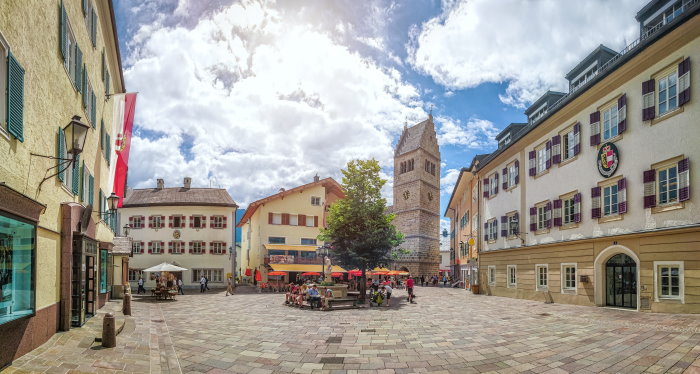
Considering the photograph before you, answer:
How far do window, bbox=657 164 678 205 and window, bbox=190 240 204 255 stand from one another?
121ft

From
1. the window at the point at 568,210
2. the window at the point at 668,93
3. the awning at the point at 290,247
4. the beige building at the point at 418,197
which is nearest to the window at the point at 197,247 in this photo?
the awning at the point at 290,247

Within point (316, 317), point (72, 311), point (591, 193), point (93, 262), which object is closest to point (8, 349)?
point (72, 311)

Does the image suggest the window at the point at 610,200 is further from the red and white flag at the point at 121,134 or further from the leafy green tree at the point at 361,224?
the red and white flag at the point at 121,134

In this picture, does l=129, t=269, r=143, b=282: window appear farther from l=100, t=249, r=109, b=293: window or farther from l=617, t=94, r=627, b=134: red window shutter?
l=617, t=94, r=627, b=134: red window shutter

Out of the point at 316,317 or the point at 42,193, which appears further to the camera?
the point at 316,317

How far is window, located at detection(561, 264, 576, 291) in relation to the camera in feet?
65.9

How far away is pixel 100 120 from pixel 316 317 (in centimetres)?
1161

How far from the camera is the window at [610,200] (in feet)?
56.9

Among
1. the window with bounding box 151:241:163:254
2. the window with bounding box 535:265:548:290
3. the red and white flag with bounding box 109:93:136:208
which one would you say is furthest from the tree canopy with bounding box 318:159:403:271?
the window with bounding box 151:241:163:254

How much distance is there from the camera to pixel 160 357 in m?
9.41

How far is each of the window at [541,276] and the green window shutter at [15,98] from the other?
2260 centimetres

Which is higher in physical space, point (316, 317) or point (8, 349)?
point (8, 349)

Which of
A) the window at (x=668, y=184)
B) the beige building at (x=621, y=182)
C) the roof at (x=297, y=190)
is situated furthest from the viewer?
the roof at (x=297, y=190)

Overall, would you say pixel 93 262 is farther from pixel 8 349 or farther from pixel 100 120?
pixel 8 349
